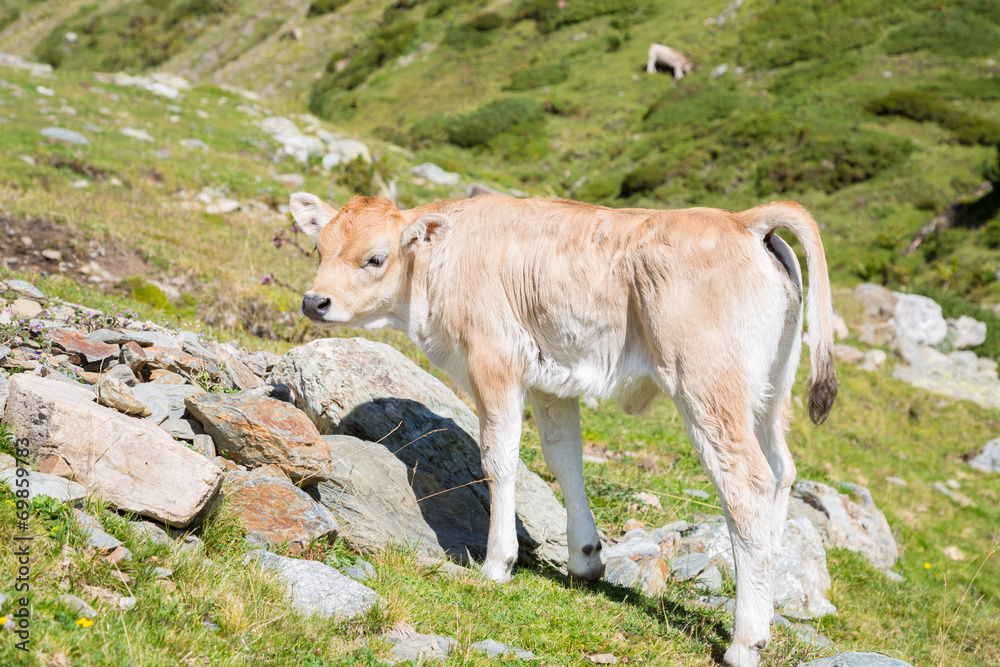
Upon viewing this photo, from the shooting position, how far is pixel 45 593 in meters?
3.63

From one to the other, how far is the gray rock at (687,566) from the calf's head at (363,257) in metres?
3.76

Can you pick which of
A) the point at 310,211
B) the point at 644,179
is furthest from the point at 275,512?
the point at 644,179

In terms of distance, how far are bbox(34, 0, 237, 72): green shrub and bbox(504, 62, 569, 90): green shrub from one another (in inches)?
1778

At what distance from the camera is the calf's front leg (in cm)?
569

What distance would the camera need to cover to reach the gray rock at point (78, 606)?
3604mm

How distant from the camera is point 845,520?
9.41 m

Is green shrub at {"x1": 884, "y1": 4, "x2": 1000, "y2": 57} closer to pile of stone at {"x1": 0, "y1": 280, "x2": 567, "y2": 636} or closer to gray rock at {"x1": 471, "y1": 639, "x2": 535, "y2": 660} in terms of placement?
pile of stone at {"x1": 0, "y1": 280, "x2": 567, "y2": 636}

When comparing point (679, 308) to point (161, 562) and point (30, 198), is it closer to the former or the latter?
point (161, 562)

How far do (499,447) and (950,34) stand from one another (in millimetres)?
48331

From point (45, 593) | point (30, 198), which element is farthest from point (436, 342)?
point (30, 198)

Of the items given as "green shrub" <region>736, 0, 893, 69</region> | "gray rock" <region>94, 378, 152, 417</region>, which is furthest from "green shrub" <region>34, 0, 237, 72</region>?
"gray rock" <region>94, 378, 152, 417</region>

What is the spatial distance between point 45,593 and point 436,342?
11.0 feet

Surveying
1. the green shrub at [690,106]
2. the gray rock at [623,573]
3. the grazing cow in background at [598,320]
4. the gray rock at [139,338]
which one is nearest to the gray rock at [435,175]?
the green shrub at [690,106]

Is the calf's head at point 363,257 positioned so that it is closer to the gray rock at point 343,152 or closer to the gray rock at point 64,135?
the gray rock at point 64,135
